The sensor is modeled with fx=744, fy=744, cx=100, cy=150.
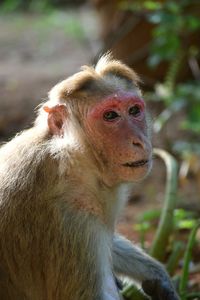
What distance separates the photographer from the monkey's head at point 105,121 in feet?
14.5

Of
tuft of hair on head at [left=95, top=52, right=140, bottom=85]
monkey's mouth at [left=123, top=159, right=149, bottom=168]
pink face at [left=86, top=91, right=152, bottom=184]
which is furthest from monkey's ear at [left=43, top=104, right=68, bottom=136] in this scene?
monkey's mouth at [left=123, top=159, right=149, bottom=168]

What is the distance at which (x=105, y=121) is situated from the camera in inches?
178

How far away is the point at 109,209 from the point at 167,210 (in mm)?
1063

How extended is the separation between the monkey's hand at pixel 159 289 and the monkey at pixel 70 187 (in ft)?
1.99

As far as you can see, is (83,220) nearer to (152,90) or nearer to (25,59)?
(152,90)

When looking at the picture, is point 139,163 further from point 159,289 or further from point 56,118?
point 159,289

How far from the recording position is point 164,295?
509 cm

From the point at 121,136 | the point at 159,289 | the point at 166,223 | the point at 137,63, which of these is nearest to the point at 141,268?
the point at 159,289

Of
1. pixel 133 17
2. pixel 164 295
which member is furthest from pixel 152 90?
pixel 164 295

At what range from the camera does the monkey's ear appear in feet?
15.0

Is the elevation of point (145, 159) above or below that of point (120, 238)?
above

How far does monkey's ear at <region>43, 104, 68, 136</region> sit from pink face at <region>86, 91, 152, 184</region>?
162 mm

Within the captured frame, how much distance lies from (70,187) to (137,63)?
292 inches

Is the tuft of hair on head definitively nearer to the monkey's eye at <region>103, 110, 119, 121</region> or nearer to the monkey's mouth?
the monkey's eye at <region>103, 110, 119, 121</region>
